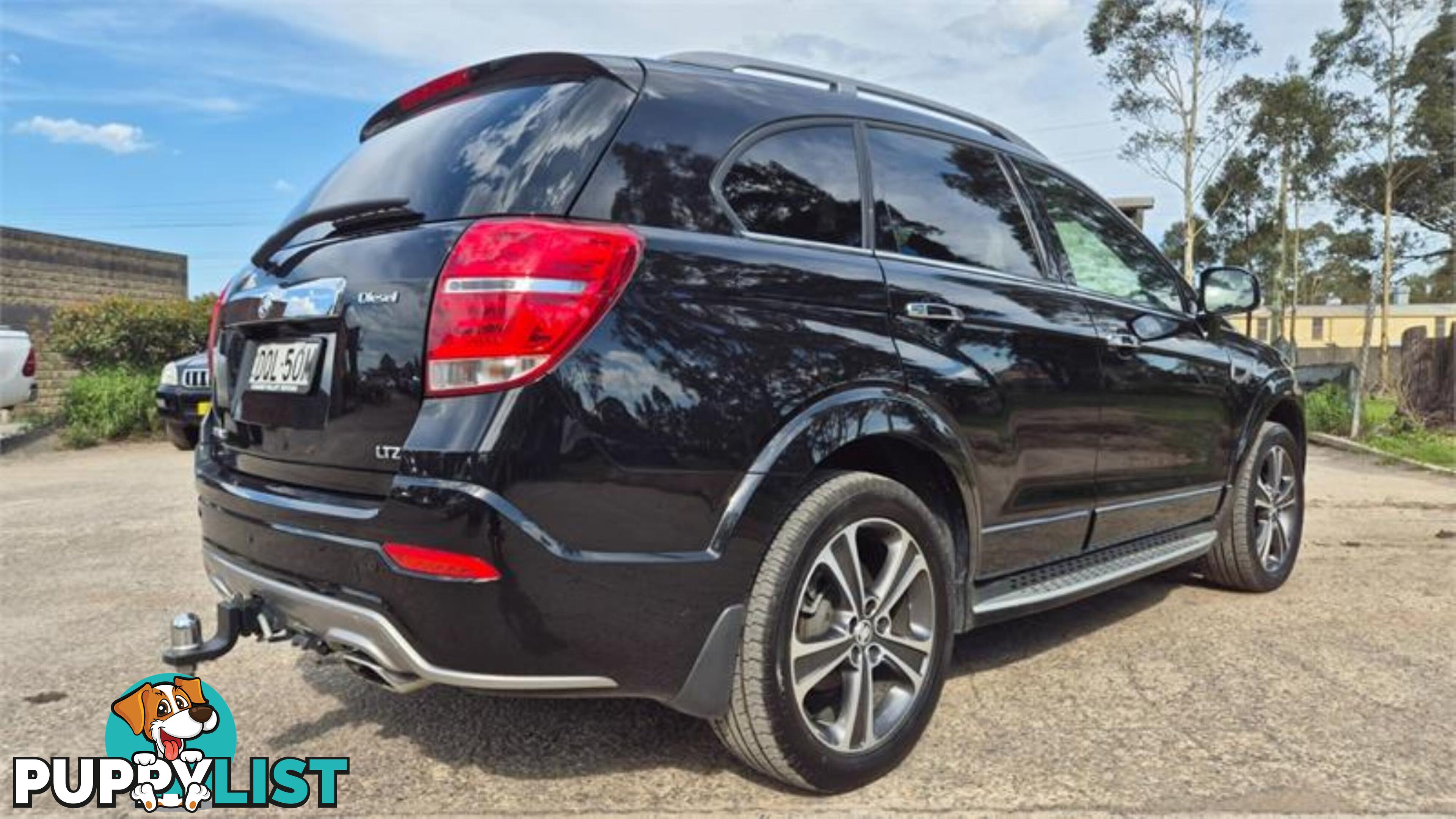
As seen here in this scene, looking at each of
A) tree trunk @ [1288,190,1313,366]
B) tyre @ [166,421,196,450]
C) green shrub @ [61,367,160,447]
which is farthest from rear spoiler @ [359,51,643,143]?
tree trunk @ [1288,190,1313,366]

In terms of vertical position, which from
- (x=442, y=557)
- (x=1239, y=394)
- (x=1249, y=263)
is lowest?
(x=442, y=557)

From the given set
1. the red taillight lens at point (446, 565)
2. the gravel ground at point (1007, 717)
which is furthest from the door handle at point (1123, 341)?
the red taillight lens at point (446, 565)

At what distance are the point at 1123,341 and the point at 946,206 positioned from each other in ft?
3.03

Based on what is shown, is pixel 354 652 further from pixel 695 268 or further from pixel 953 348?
pixel 953 348

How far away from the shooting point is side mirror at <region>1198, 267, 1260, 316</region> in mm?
4227

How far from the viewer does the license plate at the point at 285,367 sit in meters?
2.27

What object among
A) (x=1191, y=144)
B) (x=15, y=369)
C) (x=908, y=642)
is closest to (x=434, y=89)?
(x=908, y=642)

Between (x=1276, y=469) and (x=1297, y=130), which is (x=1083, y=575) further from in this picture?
(x=1297, y=130)

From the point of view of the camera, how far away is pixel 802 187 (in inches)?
102

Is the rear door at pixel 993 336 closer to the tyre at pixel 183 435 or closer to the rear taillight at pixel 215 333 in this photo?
the rear taillight at pixel 215 333

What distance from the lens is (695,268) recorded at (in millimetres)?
2164

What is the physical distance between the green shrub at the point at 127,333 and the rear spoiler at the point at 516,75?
11179 millimetres

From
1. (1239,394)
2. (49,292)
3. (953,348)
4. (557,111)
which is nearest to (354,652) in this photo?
(557,111)

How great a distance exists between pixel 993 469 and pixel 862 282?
72 centimetres
